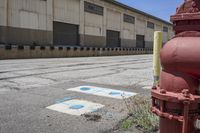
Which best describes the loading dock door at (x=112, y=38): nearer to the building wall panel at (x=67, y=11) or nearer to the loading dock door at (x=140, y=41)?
the building wall panel at (x=67, y=11)

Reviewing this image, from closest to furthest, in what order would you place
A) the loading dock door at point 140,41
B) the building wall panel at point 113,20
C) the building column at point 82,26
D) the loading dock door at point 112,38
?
the building column at point 82,26, the building wall panel at point 113,20, the loading dock door at point 112,38, the loading dock door at point 140,41

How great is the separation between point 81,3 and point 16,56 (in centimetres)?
1374

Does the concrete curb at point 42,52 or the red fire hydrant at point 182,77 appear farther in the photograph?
the concrete curb at point 42,52

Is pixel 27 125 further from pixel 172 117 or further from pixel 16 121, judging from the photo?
pixel 172 117

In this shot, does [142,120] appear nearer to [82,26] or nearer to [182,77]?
[182,77]

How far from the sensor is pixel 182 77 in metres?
2.14

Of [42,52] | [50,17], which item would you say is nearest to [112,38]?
[50,17]

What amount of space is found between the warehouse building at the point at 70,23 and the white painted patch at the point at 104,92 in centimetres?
1777

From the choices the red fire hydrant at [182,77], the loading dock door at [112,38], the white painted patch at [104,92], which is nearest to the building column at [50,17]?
the loading dock door at [112,38]

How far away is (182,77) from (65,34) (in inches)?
1213

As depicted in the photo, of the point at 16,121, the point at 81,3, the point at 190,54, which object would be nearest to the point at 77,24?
the point at 81,3

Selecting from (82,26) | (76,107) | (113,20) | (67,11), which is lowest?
(76,107)

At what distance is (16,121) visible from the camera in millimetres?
4133

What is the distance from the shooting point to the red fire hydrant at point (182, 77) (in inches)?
80.7
